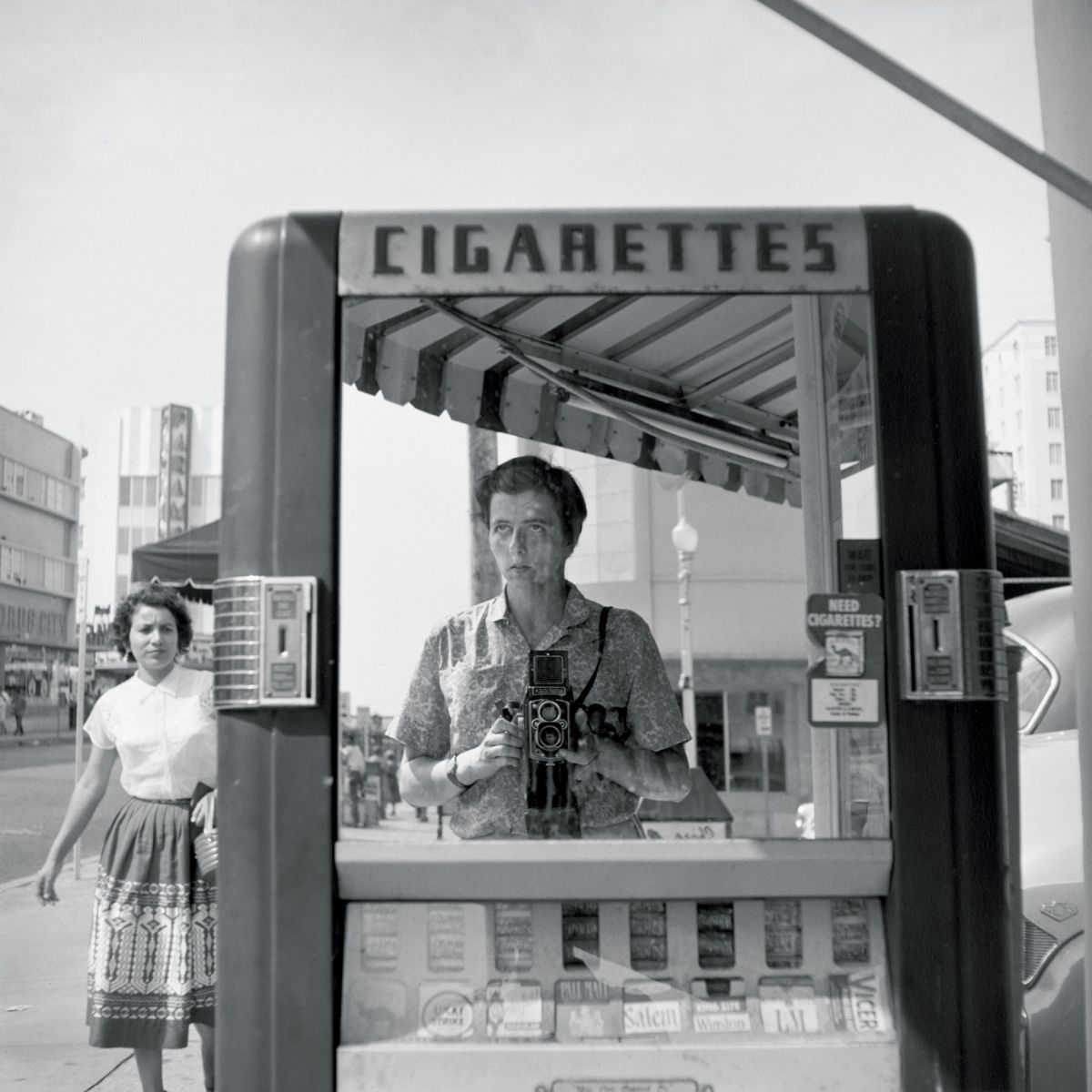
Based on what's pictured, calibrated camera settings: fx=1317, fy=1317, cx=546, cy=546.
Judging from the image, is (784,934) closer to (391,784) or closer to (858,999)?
(858,999)

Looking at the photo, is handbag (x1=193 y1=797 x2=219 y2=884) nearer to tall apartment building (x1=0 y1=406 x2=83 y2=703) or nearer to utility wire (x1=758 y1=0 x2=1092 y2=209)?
utility wire (x1=758 y1=0 x2=1092 y2=209)

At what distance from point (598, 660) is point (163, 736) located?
2585 mm

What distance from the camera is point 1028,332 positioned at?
24.1 meters

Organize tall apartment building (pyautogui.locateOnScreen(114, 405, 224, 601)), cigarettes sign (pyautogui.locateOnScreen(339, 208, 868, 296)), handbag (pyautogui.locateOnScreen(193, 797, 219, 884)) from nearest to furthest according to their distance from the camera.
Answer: cigarettes sign (pyautogui.locateOnScreen(339, 208, 868, 296)) → handbag (pyautogui.locateOnScreen(193, 797, 219, 884)) → tall apartment building (pyautogui.locateOnScreen(114, 405, 224, 601))

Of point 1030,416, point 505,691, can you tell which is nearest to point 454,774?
point 505,691

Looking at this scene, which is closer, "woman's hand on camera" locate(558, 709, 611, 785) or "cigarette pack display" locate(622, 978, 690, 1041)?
"cigarette pack display" locate(622, 978, 690, 1041)

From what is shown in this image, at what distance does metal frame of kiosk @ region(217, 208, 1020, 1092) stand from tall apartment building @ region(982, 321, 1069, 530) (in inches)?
395

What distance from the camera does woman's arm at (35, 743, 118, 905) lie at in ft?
15.6

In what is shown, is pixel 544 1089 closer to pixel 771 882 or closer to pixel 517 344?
pixel 771 882

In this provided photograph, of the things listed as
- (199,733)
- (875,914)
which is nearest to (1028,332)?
(199,733)

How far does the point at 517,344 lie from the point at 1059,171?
3.60 feet

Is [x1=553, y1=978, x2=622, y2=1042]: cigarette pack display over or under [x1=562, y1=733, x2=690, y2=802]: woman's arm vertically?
under

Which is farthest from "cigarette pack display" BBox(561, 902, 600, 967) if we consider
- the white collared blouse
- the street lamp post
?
the white collared blouse

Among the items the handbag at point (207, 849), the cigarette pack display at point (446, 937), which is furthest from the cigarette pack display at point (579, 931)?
the handbag at point (207, 849)
